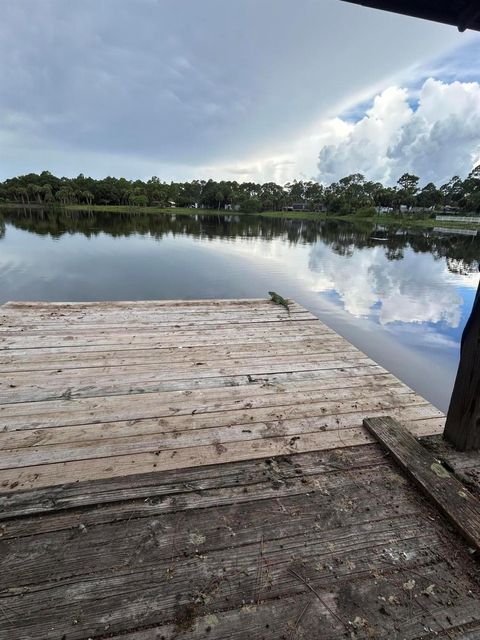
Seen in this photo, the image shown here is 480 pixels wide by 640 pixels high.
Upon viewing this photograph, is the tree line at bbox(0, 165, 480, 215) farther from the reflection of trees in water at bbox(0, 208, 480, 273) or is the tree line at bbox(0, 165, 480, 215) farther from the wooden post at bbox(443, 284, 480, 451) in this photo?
the wooden post at bbox(443, 284, 480, 451)

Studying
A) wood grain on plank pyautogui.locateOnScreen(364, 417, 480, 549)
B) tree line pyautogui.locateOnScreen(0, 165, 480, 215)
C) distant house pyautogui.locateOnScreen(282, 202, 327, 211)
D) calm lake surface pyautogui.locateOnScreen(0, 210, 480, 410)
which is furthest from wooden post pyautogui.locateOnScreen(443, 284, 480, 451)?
distant house pyautogui.locateOnScreen(282, 202, 327, 211)

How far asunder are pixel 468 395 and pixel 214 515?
1252 millimetres

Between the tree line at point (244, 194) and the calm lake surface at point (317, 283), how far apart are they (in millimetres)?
47812

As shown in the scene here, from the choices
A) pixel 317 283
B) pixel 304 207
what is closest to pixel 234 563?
pixel 317 283

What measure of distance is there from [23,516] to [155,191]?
7629cm

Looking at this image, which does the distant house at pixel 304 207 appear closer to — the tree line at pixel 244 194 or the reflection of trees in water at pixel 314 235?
the tree line at pixel 244 194

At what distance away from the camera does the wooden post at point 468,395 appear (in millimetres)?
1363

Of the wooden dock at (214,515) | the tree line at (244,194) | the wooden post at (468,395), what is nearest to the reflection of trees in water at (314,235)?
the wooden post at (468,395)

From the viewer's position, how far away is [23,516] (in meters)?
1.17

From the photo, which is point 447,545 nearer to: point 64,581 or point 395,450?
point 395,450

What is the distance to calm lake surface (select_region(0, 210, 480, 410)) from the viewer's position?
5359 millimetres

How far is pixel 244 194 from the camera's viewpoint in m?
72.5

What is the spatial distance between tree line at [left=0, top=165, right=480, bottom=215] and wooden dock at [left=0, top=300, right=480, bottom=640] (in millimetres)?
58770

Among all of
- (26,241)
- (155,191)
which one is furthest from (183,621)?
(155,191)
